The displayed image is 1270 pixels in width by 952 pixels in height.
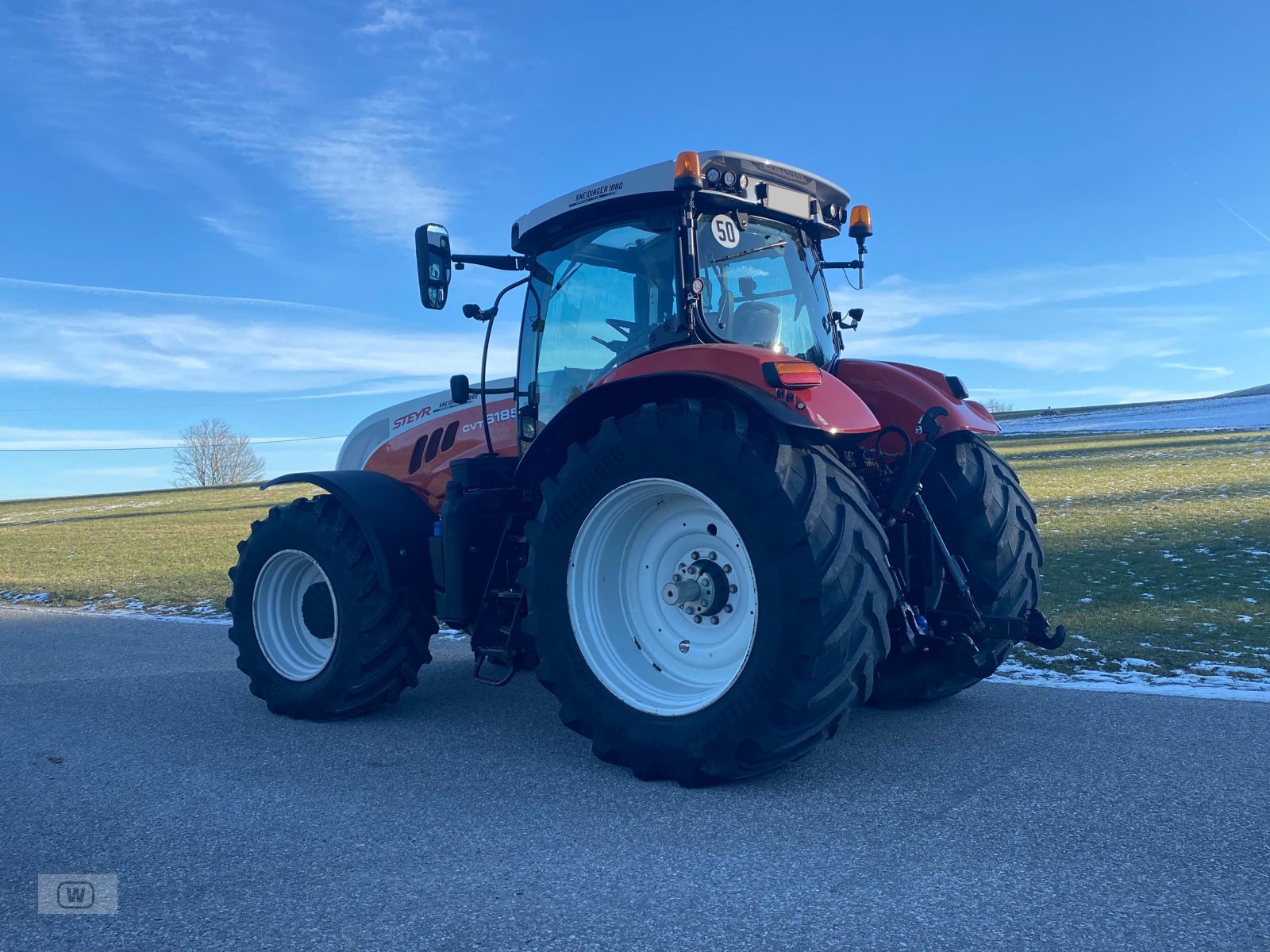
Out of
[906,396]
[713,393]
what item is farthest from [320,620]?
[906,396]

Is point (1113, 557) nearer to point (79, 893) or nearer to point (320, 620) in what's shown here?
point (320, 620)

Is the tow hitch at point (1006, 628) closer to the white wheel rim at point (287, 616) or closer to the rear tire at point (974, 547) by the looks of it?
the rear tire at point (974, 547)

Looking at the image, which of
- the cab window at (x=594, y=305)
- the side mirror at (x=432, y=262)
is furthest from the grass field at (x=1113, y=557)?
the side mirror at (x=432, y=262)

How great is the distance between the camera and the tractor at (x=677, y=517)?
3.50 metres

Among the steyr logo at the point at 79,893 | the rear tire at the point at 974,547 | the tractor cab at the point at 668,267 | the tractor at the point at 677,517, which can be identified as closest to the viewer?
the steyr logo at the point at 79,893

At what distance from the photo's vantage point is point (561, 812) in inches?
135

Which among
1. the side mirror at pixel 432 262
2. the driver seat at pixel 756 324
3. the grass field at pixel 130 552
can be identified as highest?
the side mirror at pixel 432 262

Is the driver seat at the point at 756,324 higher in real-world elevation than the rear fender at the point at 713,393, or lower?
higher

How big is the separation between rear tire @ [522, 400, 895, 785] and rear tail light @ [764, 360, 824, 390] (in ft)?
0.65

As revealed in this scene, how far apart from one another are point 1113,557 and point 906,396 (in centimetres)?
673

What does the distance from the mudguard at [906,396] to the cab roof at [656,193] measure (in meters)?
0.77

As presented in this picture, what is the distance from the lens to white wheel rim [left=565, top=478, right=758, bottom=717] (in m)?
3.96

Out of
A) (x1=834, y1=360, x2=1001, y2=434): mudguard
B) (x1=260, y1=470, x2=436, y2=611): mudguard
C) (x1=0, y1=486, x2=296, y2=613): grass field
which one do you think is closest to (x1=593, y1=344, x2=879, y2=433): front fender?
(x1=834, y1=360, x2=1001, y2=434): mudguard

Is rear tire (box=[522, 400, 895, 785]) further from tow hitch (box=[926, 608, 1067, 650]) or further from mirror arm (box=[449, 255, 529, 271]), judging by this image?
mirror arm (box=[449, 255, 529, 271])
